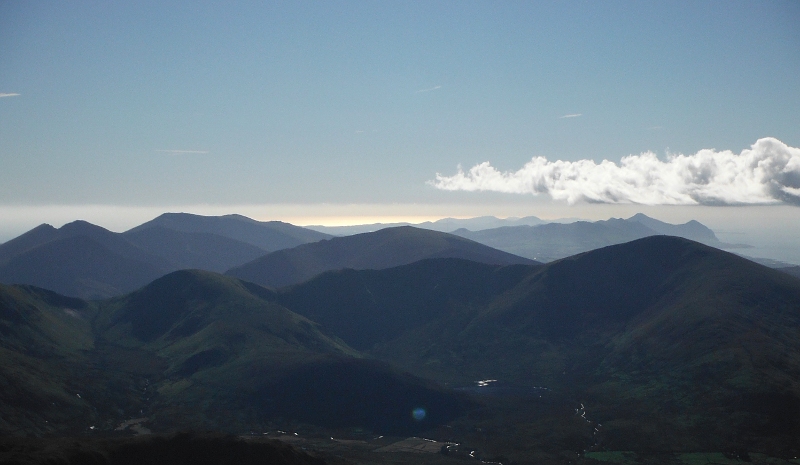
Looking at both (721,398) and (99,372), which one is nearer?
(721,398)

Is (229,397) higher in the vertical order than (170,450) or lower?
lower

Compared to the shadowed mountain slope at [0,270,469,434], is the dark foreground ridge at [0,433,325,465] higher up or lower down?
higher up

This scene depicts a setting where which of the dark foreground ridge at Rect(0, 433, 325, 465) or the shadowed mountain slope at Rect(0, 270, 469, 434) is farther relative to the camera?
the shadowed mountain slope at Rect(0, 270, 469, 434)

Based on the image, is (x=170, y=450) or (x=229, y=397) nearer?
(x=170, y=450)

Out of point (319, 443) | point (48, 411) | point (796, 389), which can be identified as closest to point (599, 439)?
point (796, 389)

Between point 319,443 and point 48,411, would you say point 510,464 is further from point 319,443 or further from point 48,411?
point 48,411

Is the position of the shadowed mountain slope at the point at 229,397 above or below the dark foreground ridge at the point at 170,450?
below

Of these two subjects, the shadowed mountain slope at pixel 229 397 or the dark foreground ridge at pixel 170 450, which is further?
the shadowed mountain slope at pixel 229 397

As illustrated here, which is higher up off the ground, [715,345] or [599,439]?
[715,345]
